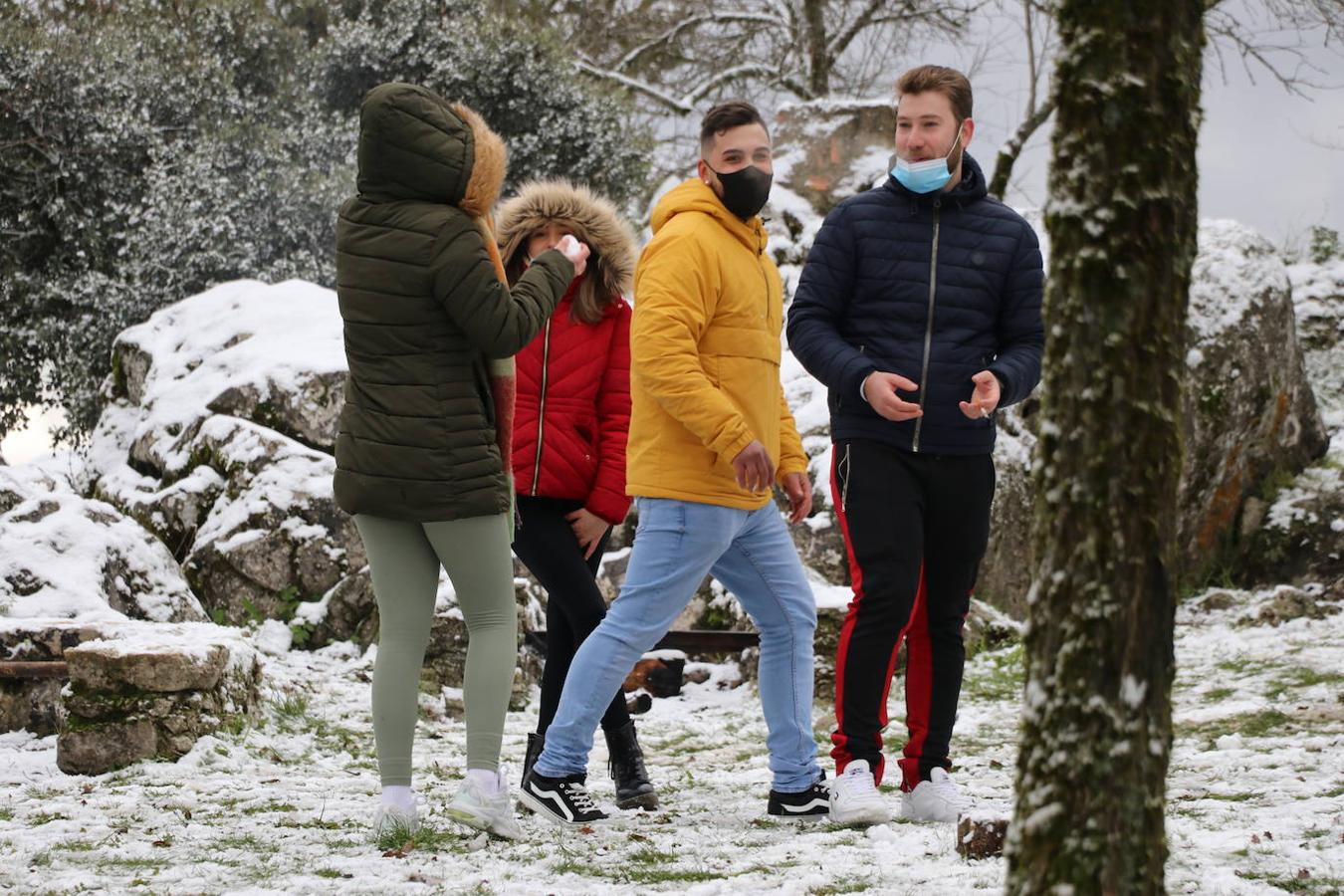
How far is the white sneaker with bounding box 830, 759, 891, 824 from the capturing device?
3.77m

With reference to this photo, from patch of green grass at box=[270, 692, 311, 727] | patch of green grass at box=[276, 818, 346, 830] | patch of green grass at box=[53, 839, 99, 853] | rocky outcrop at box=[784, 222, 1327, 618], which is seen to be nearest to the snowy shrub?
rocky outcrop at box=[784, 222, 1327, 618]

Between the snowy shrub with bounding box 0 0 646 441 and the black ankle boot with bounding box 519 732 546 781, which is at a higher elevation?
the snowy shrub with bounding box 0 0 646 441

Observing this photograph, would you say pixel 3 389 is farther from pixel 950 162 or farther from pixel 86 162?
pixel 950 162

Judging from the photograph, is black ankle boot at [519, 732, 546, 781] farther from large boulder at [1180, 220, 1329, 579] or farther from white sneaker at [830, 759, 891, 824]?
large boulder at [1180, 220, 1329, 579]

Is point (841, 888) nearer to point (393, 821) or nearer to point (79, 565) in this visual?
point (393, 821)

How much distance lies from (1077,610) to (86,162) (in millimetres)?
13903

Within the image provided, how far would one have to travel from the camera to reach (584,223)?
14.2ft

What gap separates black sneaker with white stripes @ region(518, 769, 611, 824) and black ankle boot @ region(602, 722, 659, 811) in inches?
8.6

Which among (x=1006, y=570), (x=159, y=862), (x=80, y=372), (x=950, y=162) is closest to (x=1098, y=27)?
(x=950, y=162)

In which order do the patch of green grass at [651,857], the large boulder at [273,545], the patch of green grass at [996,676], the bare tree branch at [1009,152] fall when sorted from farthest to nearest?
the bare tree branch at [1009,152] → the large boulder at [273,545] → the patch of green grass at [996,676] → the patch of green grass at [651,857]

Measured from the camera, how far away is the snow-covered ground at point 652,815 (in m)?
3.17

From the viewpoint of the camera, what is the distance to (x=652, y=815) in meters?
4.09

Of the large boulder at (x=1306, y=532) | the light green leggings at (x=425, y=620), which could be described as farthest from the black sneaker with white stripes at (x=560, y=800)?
the large boulder at (x=1306, y=532)

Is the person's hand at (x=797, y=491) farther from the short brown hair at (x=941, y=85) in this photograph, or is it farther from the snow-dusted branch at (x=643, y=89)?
the snow-dusted branch at (x=643, y=89)
